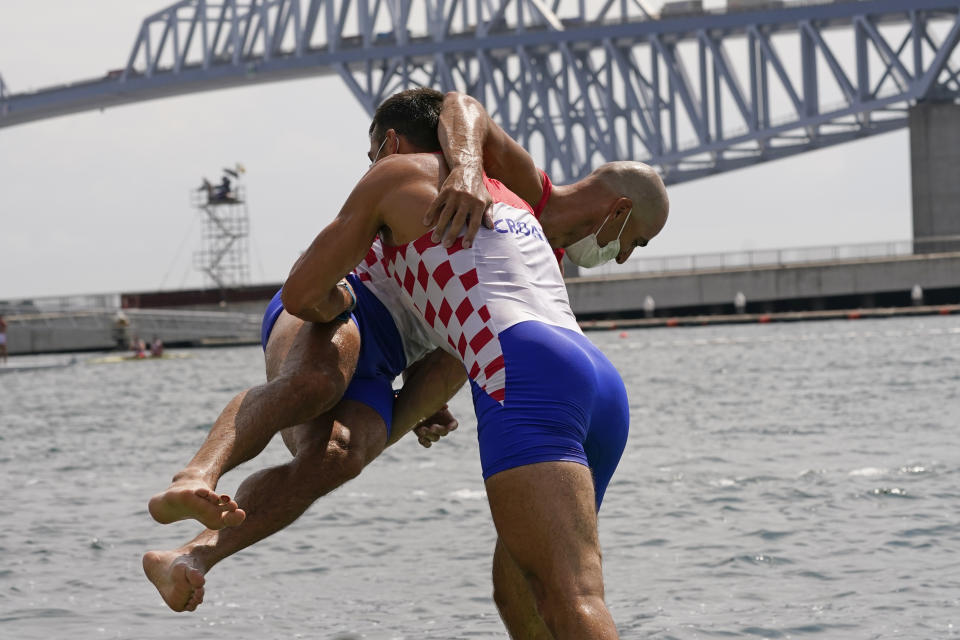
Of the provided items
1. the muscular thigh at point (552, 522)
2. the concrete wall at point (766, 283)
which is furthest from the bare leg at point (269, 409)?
the concrete wall at point (766, 283)

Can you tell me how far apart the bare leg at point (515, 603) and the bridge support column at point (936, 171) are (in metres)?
58.7

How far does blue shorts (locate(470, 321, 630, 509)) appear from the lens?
4.33 metres

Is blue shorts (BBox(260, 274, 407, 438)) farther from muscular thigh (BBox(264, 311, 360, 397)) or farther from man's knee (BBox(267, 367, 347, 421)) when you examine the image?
man's knee (BBox(267, 367, 347, 421))

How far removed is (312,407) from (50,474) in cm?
1187

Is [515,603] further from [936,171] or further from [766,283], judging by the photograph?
[936,171]

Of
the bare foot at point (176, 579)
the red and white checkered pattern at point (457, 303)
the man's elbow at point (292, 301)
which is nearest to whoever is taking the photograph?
the red and white checkered pattern at point (457, 303)

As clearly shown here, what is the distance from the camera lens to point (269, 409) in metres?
4.85

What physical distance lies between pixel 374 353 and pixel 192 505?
117 cm

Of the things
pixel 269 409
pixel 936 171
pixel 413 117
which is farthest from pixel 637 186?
pixel 936 171

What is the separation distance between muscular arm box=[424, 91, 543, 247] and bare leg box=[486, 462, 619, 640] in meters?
0.76

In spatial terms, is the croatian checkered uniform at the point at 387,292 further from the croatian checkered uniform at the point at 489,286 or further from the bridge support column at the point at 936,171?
the bridge support column at the point at 936,171

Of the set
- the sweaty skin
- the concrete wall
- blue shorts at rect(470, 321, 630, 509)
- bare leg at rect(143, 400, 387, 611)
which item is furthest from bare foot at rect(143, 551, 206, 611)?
the concrete wall

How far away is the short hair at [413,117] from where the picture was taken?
16.7 feet

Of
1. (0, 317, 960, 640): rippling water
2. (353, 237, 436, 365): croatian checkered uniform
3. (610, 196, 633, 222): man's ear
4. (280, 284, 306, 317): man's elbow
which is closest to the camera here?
(280, 284, 306, 317): man's elbow
